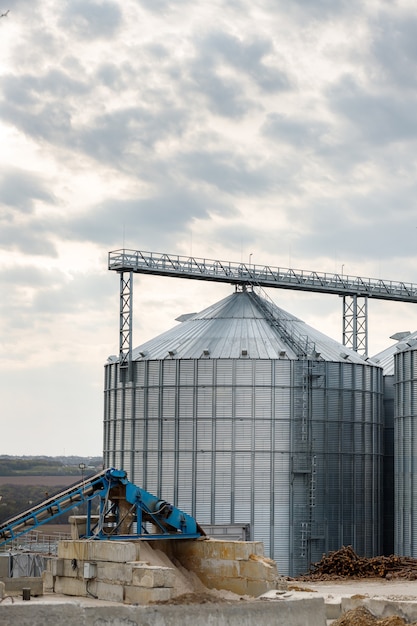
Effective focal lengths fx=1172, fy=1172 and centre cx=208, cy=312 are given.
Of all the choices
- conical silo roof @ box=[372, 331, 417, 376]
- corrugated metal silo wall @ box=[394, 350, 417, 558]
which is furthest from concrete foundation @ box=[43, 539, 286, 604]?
conical silo roof @ box=[372, 331, 417, 376]

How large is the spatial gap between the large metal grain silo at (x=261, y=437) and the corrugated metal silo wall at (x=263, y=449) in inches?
2.2

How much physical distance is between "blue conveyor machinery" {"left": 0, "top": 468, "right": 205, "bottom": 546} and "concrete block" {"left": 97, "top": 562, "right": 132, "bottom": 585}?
3.19 metres

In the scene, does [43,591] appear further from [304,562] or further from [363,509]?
[363,509]

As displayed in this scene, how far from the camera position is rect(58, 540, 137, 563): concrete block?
45438mm

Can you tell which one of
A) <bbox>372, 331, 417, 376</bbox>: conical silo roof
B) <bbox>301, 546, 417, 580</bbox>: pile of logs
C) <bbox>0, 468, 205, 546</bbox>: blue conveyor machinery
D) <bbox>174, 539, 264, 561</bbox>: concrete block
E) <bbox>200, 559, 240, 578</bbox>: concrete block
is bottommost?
<bbox>301, 546, 417, 580</bbox>: pile of logs

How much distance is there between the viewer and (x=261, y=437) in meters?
65.3

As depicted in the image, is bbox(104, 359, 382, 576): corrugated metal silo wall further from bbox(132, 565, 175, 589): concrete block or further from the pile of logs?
bbox(132, 565, 175, 589): concrete block

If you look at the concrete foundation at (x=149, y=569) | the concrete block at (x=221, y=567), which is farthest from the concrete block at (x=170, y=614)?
the concrete block at (x=221, y=567)

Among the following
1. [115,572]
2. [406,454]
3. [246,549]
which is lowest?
[115,572]

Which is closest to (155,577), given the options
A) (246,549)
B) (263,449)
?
(246,549)

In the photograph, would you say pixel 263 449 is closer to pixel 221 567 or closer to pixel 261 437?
pixel 261 437

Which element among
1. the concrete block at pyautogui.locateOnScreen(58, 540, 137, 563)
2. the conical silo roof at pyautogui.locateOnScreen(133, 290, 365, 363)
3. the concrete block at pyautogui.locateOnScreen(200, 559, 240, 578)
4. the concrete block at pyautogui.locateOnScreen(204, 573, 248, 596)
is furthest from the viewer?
the conical silo roof at pyautogui.locateOnScreen(133, 290, 365, 363)

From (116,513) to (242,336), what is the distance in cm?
1964

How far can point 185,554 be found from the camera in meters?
51.3
